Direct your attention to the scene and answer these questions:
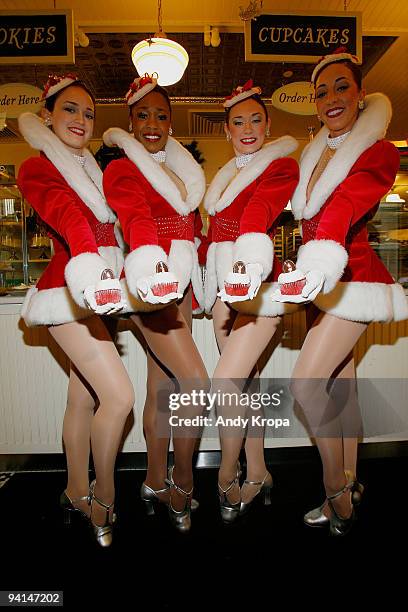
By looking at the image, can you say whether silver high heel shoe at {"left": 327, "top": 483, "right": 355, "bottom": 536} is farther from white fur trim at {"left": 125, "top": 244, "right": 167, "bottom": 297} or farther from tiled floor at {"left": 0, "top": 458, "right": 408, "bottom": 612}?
white fur trim at {"left": 125, "top": 244, "right": 167, "bottom": 297}

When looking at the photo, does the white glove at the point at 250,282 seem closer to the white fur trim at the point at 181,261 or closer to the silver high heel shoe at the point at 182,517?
the white fur trim at the point at 181,261

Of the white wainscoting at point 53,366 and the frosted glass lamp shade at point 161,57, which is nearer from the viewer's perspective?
the white wainscoting at point 53,366

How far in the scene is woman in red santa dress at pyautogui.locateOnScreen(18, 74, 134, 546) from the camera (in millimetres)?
1414

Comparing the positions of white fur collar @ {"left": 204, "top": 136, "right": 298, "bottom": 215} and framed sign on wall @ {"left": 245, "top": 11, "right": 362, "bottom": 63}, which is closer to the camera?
white fur collar @ {"left": 204, "top": 136, "right": 298, "bottom": 215}

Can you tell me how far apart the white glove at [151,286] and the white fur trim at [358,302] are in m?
0.56

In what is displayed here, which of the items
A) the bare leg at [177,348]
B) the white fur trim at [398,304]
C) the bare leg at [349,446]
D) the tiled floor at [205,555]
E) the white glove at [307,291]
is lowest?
the tiled floor at [205,555]

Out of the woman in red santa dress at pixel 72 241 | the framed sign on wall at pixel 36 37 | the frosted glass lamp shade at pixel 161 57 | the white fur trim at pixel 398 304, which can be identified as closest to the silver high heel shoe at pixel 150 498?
the woman in red santa dress at pixel 72 241

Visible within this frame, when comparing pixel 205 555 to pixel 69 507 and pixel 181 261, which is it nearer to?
pixel 69 507

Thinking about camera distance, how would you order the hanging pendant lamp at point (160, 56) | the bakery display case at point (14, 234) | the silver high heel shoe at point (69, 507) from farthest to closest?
the bakery display case at point (14, 234), the hanging pendant lamp at point (160, 56), the silver high heel shoe at point (69, 507)

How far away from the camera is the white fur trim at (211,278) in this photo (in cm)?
159

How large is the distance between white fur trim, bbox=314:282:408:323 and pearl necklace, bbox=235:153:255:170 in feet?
1.82

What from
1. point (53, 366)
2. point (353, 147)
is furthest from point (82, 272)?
point (53, 366)

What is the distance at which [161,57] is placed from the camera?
2588 millimetres

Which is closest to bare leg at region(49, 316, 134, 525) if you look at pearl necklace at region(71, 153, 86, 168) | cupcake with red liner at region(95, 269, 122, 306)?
cupcake with red liner at region(95, 269, 122, 306)
